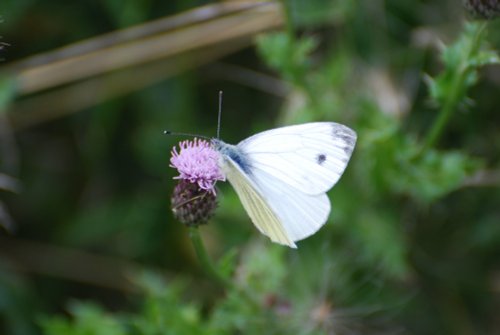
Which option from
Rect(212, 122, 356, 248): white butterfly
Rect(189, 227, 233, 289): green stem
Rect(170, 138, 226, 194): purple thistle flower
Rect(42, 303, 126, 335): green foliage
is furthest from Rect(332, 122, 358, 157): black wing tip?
Rect(42, 303, 126, 335): green foliage

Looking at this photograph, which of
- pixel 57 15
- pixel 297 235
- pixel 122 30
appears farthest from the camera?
pixel 57 15

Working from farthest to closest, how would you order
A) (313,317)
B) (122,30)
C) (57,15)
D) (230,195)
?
(57,15) → (122,30) → (230,195) → (313,317)

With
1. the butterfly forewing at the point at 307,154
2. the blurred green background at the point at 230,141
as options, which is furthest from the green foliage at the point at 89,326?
the butterfly forewing at the point at 307,154

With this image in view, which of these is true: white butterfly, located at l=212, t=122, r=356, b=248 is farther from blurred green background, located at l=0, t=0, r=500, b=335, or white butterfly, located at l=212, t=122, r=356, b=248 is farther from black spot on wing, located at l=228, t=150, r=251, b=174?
blurred green background, located at l=0, t=0, r=500, b=335

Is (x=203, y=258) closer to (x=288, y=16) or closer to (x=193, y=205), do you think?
(x=193, y=205)

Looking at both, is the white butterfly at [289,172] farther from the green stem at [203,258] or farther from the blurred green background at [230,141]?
the blurred green background at [230,141]

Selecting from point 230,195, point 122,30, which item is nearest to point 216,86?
point 122,30

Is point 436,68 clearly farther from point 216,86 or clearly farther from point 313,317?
point 313,317

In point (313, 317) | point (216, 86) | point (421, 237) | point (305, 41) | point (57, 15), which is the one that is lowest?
point (313, 317)
